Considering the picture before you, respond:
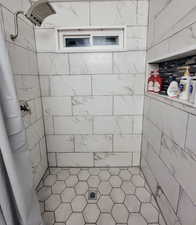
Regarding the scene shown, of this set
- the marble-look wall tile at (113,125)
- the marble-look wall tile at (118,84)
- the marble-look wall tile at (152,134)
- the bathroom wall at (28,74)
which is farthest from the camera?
the marble-look wall tile at (113,125)

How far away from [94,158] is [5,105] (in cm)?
132

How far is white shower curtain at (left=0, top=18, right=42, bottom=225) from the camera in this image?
0.70 metres

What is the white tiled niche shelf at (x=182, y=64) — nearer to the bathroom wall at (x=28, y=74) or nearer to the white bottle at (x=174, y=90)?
the white bottle at (x=174, y=90)

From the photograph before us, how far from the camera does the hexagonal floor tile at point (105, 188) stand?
55.3 inches

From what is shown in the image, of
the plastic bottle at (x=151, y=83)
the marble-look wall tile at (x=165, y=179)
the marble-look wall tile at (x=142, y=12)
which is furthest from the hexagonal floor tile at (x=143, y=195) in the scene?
the marble-look wall tile at (x=142, y=12)

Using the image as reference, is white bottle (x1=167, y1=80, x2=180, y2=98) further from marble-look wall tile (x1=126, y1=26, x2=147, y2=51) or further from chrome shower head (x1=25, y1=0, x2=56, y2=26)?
chrome shower head (x1=25, y1=0, x2=56, y2=26)

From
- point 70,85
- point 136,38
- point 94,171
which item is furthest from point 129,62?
point 94,171

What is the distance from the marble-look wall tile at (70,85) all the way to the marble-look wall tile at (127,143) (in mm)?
710

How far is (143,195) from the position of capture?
1366mm

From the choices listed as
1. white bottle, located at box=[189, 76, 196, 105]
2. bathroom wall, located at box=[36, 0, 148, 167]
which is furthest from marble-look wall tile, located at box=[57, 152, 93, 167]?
white bottle, located at box=[189, 76, 196, 105]

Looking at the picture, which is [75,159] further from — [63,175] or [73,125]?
[73,125]

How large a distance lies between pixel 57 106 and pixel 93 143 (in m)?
0.66

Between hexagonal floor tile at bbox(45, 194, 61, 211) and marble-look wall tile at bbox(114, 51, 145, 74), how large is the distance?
151 cm

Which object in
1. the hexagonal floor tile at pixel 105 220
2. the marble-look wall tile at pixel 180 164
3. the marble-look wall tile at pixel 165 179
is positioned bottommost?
the hexagonal floor tile at pixel 105 220
